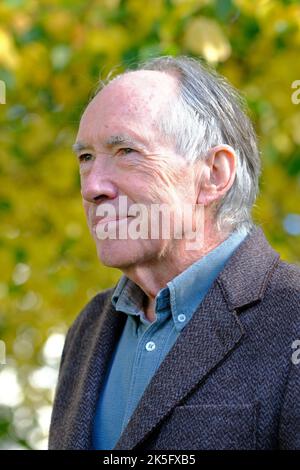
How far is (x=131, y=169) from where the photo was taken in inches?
75.6

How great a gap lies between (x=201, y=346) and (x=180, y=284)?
0.19 metres

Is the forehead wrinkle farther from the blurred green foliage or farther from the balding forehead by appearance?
the blurred green foliage

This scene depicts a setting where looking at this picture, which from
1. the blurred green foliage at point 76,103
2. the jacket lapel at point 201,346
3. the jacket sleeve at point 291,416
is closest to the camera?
the jacket sleeve at point 291,416

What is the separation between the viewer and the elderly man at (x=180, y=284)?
1.68 metres

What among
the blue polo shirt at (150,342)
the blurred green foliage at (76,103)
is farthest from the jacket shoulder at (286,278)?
the blurred green foliage at (76,103)

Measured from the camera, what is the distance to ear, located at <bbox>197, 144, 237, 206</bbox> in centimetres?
197

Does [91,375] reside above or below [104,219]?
below

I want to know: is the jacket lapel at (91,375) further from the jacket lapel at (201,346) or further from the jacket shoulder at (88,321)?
the jacket lapel at (201,346)

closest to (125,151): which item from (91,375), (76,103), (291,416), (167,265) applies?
(167,265)

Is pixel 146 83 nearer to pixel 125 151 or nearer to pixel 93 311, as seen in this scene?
pixel 125 151

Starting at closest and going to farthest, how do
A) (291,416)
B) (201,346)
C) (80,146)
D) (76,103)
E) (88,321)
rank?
1. (291,416)
2. (201,346)
3. (80,146)
4. (88,321)
5. (76,103)

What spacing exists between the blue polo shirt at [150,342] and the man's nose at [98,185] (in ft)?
0.75

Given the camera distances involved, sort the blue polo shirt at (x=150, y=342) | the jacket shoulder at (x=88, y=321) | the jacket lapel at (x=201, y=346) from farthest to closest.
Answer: the jacket shoulder at (x=88, y=321) → the blue polo shirt at (x=150, y=342) → the jacket lapel at (x=201, y=346)

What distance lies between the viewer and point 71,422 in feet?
6.46
